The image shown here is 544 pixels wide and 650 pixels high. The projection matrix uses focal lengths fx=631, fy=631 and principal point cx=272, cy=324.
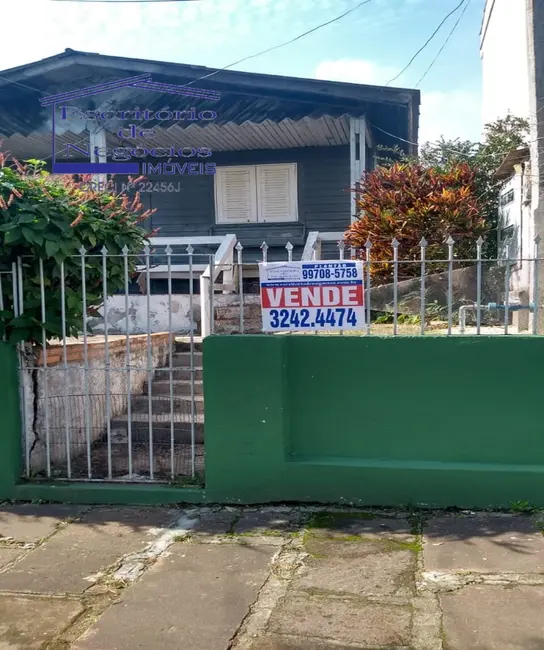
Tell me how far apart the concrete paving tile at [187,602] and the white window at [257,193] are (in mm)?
8862

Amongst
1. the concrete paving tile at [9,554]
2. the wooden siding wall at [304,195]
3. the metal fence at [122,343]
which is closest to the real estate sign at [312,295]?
the metal fence at [122,343]

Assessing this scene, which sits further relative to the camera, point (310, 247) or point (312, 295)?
point (310, 247)

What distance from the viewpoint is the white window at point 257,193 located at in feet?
39.5

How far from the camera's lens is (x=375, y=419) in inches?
181

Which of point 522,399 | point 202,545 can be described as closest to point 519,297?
point 522,399

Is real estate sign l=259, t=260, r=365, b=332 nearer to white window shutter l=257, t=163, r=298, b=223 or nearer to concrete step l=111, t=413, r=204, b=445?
concrete step l=111, t=413, r=204, b=445

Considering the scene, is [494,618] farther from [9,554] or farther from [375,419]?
[9,554]

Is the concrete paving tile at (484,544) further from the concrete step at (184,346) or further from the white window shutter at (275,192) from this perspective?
the white window shutter at (275,192)

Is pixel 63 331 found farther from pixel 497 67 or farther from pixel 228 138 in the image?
pixel 497 67

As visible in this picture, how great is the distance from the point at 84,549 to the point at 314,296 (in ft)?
7.48

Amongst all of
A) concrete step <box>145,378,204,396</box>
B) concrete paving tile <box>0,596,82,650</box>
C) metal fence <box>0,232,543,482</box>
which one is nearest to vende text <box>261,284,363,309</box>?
metal fence <box>0,232,543,482</box>

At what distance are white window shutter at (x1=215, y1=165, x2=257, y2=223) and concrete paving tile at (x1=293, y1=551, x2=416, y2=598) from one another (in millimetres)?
9119

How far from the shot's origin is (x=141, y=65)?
35.3 ft

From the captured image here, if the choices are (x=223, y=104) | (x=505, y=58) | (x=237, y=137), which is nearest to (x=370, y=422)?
(x=223, y=104)
